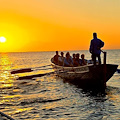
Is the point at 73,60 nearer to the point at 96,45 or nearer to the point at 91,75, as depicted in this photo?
the point at 91,75

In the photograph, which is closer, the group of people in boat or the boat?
the boat

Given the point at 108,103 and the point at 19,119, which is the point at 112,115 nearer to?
the point at 108,103

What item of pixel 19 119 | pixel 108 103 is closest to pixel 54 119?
pixel 19 119

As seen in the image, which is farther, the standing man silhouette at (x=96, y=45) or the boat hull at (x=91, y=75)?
the standing man silhouette at (x=96, y=45)

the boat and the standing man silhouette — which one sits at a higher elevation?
the standing man silhouette

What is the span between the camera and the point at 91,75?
13750 mm

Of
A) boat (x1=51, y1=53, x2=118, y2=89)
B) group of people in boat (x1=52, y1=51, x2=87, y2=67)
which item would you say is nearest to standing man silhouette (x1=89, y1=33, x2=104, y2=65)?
boat (x1=51, y1=53, x2=118, y2=89)

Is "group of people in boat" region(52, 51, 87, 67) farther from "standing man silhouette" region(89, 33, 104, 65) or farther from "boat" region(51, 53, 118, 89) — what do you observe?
"standing man silhouette" region(89, 33, 104, 65)

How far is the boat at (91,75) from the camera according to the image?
1298cm

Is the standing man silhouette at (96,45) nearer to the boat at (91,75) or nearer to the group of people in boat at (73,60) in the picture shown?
the boat at (91,75)

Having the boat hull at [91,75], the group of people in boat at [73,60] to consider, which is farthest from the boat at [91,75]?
the group of people in boat at [73,60]

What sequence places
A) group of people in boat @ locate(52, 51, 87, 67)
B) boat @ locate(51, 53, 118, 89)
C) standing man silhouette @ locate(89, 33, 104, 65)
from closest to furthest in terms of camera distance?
boat @ locate(51, 53, 118, 89)
standing man silhouette @ locate(89, 33, 104, 65)
group of people in boat @ locate(52, 51, 87, 67)

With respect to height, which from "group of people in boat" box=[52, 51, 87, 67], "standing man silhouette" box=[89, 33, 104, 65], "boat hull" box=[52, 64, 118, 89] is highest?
"standing man silhouette" box=[89, 33, 104, 65]

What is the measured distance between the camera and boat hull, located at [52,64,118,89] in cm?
1298
